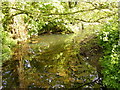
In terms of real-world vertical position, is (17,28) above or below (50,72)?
above

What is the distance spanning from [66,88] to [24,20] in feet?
37.4

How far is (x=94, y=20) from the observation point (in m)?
5.72

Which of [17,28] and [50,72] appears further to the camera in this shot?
[17,28]

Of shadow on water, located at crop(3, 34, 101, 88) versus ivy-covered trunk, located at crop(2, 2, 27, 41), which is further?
ivy-covered trunk, located at crop(2, 2, 27, 41)

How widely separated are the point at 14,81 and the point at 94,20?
3.84 m

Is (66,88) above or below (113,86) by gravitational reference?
below

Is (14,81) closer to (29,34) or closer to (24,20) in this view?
(24,20)

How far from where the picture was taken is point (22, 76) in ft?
22.7

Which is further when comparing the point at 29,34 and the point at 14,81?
the point at 29,34

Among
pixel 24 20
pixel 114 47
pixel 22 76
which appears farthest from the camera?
pixel 24 20

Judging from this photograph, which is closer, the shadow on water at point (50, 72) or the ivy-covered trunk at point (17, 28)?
the shadow on water at point (50, 72)

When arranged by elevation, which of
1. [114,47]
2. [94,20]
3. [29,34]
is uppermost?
[94,20]

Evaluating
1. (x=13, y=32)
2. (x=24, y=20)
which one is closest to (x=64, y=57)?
(x=13, y=32)

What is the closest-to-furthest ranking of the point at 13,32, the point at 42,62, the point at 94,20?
the point at 94,20, the point at 42,62, the point at 13,32
